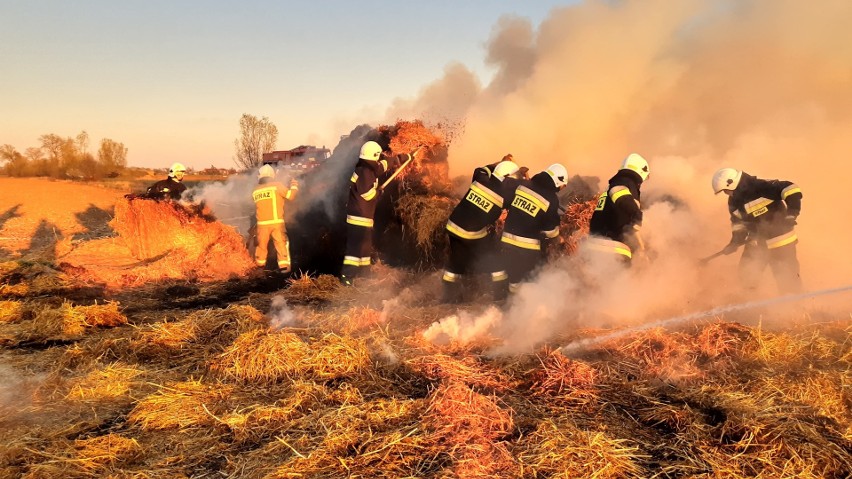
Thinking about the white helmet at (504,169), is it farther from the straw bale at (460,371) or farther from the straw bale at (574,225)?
the straw bale at (460,371)

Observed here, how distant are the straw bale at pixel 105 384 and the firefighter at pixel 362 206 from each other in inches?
159

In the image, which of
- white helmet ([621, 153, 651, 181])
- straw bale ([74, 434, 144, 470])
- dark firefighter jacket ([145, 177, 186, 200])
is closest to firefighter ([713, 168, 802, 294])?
white helmet ([621, 153, 651, 181])

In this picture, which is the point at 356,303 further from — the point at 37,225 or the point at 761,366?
the point at 37,225

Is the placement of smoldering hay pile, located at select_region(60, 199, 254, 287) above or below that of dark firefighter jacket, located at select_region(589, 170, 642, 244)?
below

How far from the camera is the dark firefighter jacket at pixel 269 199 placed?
924cm

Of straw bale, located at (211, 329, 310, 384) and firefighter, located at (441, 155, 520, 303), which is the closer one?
straw bale, located at (211, 329, 310, 384)

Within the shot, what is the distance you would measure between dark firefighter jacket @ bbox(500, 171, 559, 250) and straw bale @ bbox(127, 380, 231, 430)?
4.04 metres

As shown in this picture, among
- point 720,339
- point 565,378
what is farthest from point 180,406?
point 720,339

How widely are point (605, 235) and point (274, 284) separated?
19.6 ft

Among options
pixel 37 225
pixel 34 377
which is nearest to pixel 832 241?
pixel 34 377

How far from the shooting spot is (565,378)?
4336mm

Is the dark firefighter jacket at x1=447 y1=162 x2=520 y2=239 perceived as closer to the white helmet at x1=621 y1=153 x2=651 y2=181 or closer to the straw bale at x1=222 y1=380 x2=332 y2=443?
the white helmet at x1=621 y1=153 x2=651 y2=181

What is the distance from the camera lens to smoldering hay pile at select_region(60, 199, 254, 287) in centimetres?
960

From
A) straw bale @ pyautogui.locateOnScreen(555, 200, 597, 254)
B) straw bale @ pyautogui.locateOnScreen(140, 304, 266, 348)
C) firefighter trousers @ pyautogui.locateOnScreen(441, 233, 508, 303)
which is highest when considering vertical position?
straw bale @ pyautogui.locateOnScreen(555, 200, 597, 254)
